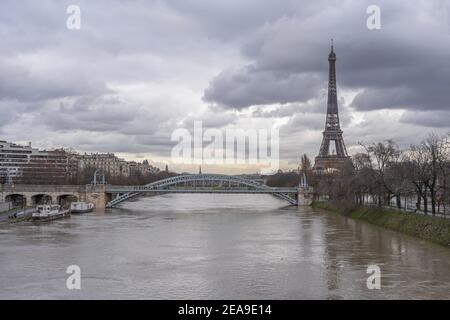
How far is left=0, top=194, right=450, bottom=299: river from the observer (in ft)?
47.0

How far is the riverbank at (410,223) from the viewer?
75.0 feet

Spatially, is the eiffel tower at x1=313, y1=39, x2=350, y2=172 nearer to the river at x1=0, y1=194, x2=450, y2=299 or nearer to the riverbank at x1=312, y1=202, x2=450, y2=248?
the riverbank at x1=312, y1=202, x2=450, y2=248

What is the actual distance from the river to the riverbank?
0.56 metres

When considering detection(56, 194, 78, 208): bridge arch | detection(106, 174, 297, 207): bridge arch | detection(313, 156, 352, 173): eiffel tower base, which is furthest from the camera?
detection(313, 156, 352, 173): eiffel tower base

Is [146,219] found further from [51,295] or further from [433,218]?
[51,295]

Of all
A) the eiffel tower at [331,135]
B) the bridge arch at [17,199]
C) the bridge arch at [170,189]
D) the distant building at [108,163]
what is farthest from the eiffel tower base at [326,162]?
the distant building at [108,163]

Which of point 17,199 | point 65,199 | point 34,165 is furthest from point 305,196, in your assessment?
point 34,165

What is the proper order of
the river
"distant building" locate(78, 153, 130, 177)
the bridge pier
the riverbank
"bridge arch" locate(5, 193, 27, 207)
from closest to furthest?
1. the river
2. the riverbank
3. "bridge arch" locate(5, 193, 27, 207)
4. the bridge pier
5. "distant building" locate(78, 153, 130, 177)

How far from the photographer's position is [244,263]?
18.7 meters

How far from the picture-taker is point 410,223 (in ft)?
87.2

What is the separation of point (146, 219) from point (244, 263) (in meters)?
20.8

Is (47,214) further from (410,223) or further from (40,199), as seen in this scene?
(410,223)

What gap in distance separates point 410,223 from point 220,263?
11.8 metres

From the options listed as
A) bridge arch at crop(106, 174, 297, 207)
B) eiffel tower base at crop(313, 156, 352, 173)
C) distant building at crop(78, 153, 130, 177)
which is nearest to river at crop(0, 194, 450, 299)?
bridge arch at crop(106, 174, 297, 207)
